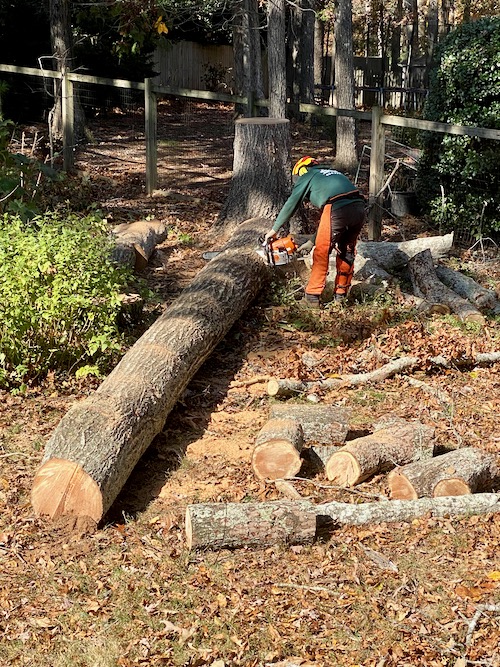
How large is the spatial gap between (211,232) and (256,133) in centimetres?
140

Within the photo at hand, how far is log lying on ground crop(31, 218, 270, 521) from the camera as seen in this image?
17.0 feet

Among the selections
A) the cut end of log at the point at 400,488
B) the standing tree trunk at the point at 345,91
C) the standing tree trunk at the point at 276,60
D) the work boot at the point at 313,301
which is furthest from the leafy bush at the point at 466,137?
the cut end of log at the point at 400,488

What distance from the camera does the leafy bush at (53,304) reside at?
666 cm

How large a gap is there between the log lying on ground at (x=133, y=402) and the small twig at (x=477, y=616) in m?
2.18

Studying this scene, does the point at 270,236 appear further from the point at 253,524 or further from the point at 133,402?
the point at 253,524

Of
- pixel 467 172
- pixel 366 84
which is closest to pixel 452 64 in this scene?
pixel 467 172

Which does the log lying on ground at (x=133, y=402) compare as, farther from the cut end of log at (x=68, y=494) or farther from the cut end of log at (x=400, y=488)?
the cut end of log at (x=400, y=488)

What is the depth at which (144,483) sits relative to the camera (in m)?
5.80

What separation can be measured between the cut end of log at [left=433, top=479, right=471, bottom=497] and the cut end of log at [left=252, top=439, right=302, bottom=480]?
35.1 inches

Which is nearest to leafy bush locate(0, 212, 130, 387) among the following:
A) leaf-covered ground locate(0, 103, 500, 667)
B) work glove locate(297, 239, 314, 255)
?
leaf-covered ground locate(0, 103, 500, 667)

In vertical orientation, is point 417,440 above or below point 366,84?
below

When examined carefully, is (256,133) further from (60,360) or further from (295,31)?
(295,31)

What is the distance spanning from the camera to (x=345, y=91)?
16125mm

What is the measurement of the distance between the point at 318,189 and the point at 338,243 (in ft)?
1.87
